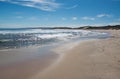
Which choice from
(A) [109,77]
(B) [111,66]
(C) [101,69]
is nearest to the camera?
(A) [109,77]

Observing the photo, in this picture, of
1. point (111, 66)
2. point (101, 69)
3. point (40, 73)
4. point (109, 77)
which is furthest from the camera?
point (111, 66)

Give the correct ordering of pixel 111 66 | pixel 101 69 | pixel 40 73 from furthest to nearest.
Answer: pixel 111 66
pixel 101 69
pixel 40 73

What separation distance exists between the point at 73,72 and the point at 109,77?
1.39m

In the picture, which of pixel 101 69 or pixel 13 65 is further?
pixel 13 65

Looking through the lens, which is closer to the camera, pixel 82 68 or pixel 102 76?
pixel 102 76

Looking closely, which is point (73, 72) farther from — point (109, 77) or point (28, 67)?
point (28, 67)

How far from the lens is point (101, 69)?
259 inches

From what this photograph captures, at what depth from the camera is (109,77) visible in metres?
5.60

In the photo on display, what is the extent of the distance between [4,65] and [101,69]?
434 centimetres

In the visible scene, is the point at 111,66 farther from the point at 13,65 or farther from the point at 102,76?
the point at 13,65

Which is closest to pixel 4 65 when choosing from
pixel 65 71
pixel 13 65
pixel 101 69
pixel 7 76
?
pixel 13 65

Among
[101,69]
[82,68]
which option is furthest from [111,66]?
[82,68]

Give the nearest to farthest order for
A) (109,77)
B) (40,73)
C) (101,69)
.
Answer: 1. (109,77)
2. (40,73)
3. (101,69)

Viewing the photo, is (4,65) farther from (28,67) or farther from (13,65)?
(28,67)
